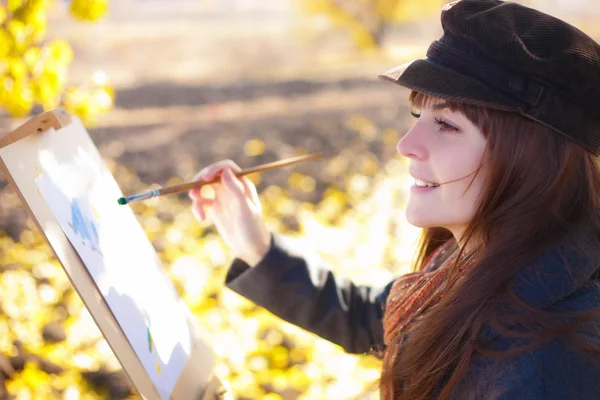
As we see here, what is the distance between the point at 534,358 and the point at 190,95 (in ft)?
23.3

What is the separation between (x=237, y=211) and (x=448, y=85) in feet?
1.97

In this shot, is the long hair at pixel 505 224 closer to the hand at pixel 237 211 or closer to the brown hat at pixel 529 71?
the brown hat at pixel 529 71

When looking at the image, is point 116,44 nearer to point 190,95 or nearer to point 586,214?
point 190,95

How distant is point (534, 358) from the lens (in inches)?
39.1

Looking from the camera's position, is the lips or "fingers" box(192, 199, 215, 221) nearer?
the lips

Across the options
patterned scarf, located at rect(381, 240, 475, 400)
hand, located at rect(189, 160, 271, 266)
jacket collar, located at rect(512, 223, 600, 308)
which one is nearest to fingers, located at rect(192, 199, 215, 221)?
hand, located at rect(189, 160, 271, 266)

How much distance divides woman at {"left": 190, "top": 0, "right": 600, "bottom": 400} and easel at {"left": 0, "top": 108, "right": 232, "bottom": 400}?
46 cm

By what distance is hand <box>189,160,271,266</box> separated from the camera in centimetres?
149

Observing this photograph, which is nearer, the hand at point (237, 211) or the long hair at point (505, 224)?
the long hair at point (505, 224)

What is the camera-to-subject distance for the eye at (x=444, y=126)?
1.15 metres

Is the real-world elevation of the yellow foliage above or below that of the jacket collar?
above

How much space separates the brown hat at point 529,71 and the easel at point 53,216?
645 millimetres

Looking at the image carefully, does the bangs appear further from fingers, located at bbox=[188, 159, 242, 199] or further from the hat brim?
fingers, located at bbox=[188, 159, 242, 199]

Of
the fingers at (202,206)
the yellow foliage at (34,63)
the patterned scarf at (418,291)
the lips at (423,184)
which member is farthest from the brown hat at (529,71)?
the yellow foliage at (34,63)
